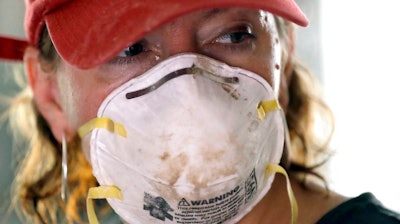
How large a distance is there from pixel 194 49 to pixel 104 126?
6.4 inches

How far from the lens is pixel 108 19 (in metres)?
0.88

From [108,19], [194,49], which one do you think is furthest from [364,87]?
[108,19]

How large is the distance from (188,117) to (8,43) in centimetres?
44

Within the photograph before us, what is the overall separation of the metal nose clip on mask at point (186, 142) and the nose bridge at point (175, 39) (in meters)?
0.03

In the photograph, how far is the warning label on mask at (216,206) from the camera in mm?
876

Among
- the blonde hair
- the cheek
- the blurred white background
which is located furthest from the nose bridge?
the blurred white background

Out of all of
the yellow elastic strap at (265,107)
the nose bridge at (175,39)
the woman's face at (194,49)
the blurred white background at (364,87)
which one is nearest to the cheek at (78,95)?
the woman's face at (194,49)

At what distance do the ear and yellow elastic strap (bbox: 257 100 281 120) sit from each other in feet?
1.10

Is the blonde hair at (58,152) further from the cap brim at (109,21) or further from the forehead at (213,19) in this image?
the cap brim at (109,21)

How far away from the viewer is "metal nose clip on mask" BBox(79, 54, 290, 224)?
0.85m

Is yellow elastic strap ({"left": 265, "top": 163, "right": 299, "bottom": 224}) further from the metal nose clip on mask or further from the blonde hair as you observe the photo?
the blonde hair

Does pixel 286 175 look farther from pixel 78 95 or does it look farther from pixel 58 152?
pixel 58 152

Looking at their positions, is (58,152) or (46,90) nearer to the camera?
(46,90)

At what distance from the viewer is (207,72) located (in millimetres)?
891
